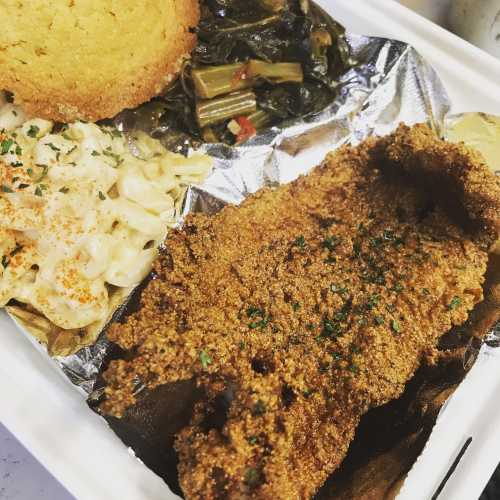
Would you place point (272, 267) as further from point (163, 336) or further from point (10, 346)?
point (10, 346)

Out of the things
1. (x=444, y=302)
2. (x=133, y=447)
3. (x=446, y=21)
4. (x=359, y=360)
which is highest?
(x=446, y=21)

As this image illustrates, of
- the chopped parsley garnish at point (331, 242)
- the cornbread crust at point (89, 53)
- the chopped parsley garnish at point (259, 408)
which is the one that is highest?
the cornbread crust at point (89, 53)

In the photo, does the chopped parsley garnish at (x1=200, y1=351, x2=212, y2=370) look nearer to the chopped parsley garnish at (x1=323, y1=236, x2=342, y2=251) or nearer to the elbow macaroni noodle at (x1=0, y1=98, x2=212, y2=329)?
the elbow macaroni noodle at (x1=0, y1=98, x2=212, y2=329)

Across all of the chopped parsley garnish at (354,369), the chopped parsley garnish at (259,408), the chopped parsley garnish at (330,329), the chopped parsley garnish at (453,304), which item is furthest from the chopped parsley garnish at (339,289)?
the chopped parsley garnish at (259,408)

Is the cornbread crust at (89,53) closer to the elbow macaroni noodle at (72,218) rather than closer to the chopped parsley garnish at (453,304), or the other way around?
the elbow macaroni noodle at (72,218)

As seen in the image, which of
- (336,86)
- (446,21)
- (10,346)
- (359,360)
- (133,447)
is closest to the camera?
(359,360)

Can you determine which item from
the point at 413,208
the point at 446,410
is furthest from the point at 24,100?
the point at 446,410

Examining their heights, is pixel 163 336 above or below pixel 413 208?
below

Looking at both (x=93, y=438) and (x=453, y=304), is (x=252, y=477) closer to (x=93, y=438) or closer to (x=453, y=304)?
(x=93, y=438)
